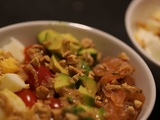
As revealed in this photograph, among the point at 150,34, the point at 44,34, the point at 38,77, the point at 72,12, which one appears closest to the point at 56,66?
the point at 38,77

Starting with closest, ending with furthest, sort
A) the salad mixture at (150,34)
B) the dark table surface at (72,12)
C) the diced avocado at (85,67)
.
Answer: the diced avocado at (85,67) < the salad mixture at (150,34) < the dark table surface at (72,12)

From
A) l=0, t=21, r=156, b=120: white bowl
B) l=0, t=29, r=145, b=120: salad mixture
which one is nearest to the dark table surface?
l=0, t=21, r=156, b=120: white bowl

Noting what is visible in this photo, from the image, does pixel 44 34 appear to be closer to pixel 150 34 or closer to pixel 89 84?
pixel 89 84

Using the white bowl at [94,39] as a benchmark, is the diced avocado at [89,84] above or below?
below

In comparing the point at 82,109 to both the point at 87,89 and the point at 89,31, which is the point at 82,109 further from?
the point at 89,31

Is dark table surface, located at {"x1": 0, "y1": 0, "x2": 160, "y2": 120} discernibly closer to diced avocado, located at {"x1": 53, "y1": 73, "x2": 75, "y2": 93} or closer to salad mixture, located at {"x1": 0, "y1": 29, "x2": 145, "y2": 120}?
salad mixture, located at {"x1": 0, "y1": 29, "x2": 145, "y2": 120}

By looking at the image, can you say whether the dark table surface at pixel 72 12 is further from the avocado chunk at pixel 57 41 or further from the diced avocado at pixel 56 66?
the diced avocado at pixel 56 66

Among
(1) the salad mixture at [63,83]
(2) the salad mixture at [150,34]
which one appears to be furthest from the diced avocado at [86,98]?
(2) the salad mixture at [150,34]
